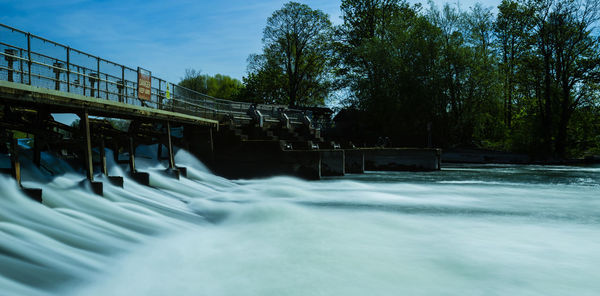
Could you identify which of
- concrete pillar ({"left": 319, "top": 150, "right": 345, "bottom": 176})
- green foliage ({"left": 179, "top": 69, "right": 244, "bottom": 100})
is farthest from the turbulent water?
green foliage ({"left": 179, "top": 69, "right": 244, "bottom": 100})

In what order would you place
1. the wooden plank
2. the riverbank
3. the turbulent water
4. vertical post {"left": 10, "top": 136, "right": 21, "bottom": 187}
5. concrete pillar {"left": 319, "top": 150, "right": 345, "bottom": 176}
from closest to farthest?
the turbulent water, vertical post {"left": 10, "top": 136, "right": 21, "bottom": 187}, the wooden plank, concrete pillar {"left": 319, "top": 150, "right": 345, "bottom": 176}, the riverbank

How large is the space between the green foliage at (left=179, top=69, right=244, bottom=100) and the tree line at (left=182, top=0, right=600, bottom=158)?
1558 inches

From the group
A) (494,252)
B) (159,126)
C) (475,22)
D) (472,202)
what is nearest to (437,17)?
(475,22)

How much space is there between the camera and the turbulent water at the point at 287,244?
5.83m

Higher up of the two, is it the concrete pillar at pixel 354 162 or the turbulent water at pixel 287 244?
the concrete pillar at pixel 354 162

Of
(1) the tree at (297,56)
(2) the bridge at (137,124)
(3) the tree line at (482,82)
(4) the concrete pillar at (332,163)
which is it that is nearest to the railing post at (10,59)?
(2) the bridge at (137,124)

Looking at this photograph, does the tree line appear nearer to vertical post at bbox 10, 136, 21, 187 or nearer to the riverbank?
the riverbank

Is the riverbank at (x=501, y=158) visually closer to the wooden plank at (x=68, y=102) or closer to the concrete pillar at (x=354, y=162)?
the concrete pillar at (x=354, y=162)

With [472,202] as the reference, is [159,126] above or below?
above

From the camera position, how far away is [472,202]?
1353 centimetres

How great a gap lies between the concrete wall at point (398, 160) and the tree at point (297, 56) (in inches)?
892

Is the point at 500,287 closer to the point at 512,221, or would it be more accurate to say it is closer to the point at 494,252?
the point at 494,252

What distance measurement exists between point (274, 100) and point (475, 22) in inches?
917

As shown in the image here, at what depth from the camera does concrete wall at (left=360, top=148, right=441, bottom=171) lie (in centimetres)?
2686
